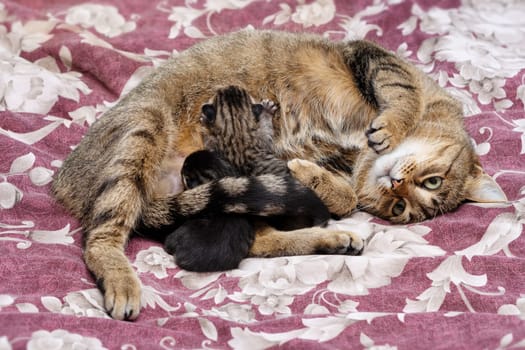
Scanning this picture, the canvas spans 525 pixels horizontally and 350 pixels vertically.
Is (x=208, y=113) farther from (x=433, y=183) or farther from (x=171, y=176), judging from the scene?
(x=433, y=183)

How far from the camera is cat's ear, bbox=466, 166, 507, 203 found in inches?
87.4

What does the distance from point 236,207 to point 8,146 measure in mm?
971

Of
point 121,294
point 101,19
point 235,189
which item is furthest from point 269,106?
point 101,19

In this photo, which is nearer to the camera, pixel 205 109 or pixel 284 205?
pixel 284 205

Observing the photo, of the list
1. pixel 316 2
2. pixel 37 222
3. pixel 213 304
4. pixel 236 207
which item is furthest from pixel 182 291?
pixel 316 2

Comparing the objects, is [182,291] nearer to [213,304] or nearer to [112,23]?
[213,304]

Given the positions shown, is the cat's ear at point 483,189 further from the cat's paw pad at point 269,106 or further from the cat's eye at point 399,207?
the cat's paw pad at point 269,106

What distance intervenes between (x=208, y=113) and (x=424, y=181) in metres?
0.82

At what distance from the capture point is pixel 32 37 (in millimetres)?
3215

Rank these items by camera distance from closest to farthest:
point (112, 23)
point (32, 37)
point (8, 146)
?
point (8, 146), point (32, 37), point (112, 23)

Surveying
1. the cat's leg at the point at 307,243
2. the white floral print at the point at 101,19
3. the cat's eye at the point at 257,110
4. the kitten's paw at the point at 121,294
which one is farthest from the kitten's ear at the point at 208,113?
the white floral print at the point at 101,19

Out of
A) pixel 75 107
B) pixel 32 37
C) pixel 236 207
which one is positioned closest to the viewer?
pixel 236 207

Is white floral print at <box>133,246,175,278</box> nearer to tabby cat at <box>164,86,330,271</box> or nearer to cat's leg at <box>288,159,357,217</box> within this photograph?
tabby cat at <box>164,86,330,271</box>

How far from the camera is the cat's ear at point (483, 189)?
222cm
